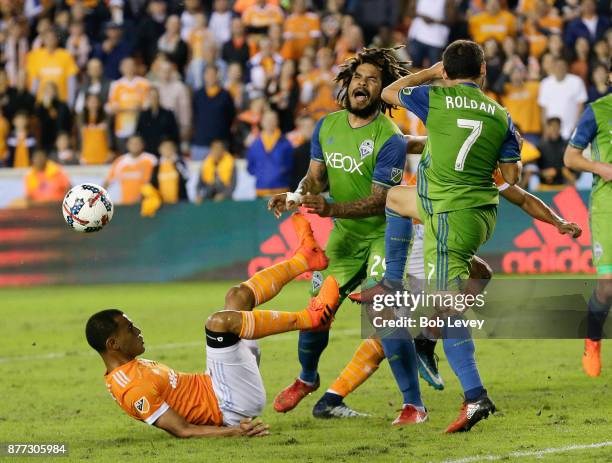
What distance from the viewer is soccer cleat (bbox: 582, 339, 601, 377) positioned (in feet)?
31.2

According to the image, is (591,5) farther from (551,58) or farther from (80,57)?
(80,57)

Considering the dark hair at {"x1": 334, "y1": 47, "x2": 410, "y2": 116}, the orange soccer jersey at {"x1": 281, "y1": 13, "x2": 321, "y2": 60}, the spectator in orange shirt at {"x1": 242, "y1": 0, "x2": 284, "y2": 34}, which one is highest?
the spectator in orange shirt at {"x1": 242, "y1": 0, "x2": 284, "y2": 34}

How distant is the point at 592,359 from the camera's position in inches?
375

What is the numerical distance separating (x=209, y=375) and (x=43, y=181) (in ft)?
37.2

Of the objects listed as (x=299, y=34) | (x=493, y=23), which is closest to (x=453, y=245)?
(x=493, y=23)

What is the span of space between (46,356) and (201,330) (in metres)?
1.95

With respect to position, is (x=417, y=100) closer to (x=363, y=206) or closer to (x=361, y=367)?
(x=363, y=206)

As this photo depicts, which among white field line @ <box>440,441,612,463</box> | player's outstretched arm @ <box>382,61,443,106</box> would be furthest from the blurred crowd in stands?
white field line @ <box>440,441,612,463</box>

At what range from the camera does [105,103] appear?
1994 cm

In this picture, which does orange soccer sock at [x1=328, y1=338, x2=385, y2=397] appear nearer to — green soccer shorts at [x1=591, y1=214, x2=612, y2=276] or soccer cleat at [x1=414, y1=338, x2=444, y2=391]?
soccer cleat at [x1=414, y1=338, x2=444, y2=391]

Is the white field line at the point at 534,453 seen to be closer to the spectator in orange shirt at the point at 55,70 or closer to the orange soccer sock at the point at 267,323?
the orange soccer sock at the point at 267,323

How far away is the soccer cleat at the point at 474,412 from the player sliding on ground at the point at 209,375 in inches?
41.9

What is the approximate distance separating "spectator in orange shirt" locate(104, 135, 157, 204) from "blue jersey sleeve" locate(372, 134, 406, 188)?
1005 cm

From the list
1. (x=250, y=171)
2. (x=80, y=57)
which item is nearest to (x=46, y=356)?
(x=250, y=171)
